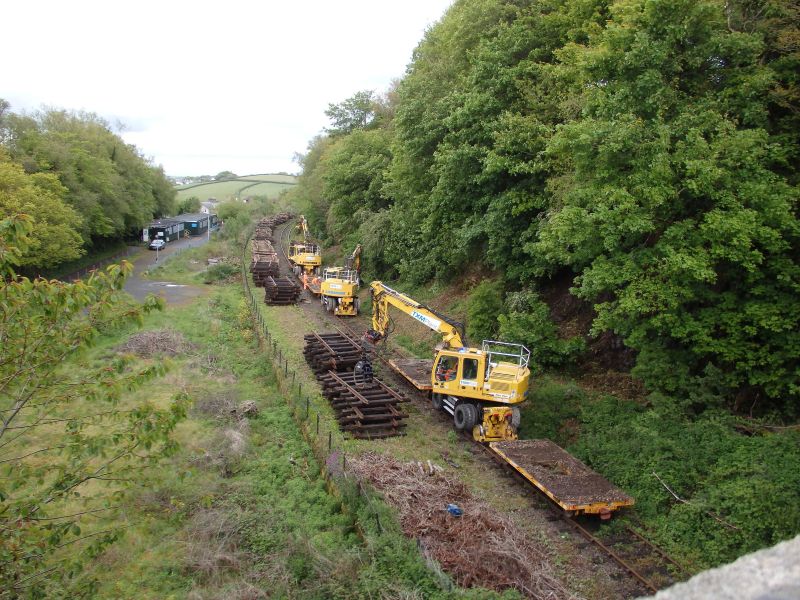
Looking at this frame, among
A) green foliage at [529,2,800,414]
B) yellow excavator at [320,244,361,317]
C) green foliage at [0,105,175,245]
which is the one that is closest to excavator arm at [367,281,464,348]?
green foliage at [529,2,800,414]

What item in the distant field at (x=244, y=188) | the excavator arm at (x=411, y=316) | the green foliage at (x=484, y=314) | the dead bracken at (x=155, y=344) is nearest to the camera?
the excavator arm at (x=411, y=316)

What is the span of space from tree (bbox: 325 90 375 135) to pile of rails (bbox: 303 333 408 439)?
1661 inches

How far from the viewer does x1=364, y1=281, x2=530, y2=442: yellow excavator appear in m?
14.5

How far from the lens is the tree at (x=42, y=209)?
30828 millimetres

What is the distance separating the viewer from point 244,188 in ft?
511

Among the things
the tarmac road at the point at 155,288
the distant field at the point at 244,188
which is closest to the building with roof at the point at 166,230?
the tarmac road at the point at 155,288

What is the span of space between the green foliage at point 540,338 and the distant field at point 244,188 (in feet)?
393

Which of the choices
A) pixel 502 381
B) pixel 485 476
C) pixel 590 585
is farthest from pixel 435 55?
pixel 590 585

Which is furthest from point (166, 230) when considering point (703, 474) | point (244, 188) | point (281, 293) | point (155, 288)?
point (244, 188)

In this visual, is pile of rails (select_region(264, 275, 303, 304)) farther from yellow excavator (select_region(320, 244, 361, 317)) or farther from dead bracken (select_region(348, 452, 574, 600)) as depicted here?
dead bracken (select_region(348, 452, 574, 600))

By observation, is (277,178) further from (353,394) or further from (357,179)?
(353,394)

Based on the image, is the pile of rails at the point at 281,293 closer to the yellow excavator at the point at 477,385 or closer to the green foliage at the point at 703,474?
the yellow excavator at the point at 477,385

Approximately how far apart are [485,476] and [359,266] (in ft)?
81.1

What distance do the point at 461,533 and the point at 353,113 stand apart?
55320 millimetres
